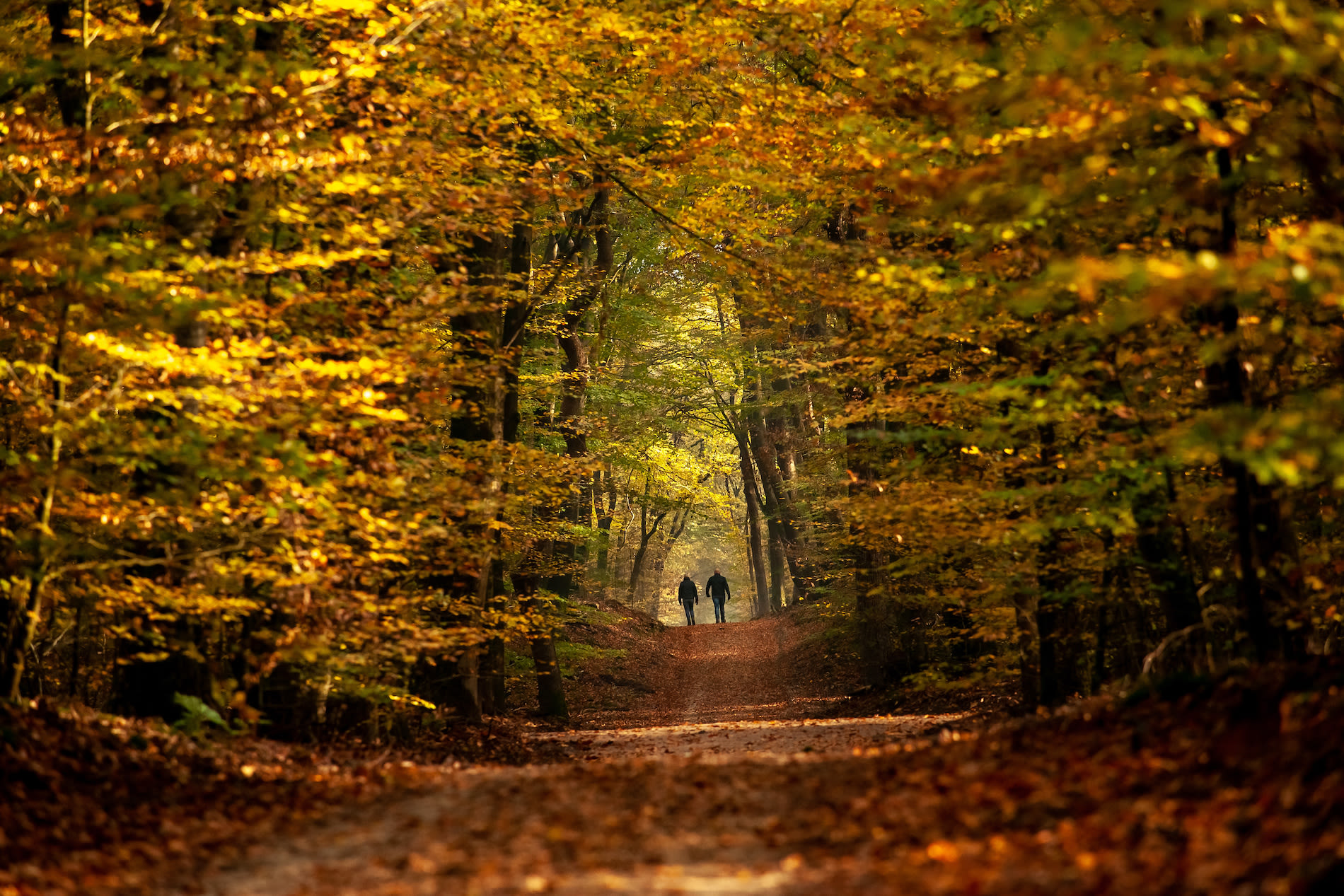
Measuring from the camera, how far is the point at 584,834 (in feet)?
20.4

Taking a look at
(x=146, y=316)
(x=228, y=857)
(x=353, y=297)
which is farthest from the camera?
(x=353, y=297)

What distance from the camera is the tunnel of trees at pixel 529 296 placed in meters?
6.85

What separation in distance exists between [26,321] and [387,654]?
4.11 metres

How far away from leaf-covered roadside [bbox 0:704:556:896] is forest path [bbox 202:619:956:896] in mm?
460

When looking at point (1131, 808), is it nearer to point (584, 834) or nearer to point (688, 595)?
point (584, 834)

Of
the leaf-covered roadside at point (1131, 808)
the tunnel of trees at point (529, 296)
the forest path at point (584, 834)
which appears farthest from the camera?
the tunnel of trees at point (529, 296)

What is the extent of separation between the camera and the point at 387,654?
10.2m

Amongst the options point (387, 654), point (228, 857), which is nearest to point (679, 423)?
point (387, 654)

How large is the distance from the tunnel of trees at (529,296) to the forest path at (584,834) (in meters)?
2.47

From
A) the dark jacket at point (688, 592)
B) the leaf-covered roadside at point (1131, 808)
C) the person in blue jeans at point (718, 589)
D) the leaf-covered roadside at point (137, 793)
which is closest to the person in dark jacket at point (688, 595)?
the dark jacket at point (688, 592)

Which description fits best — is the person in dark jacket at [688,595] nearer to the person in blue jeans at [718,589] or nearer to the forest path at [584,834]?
the person in blue jeans at [718,589]

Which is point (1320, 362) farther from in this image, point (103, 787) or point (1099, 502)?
point (103, 787)

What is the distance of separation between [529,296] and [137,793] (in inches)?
349

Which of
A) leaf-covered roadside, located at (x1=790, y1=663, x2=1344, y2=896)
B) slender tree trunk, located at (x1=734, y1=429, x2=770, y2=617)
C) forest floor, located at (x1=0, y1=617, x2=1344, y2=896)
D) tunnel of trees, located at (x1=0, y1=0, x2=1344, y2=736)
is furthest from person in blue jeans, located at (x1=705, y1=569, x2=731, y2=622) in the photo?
leaf-covered roadside, located at (x1=790, y1=663, x2=1344, y2=896)
